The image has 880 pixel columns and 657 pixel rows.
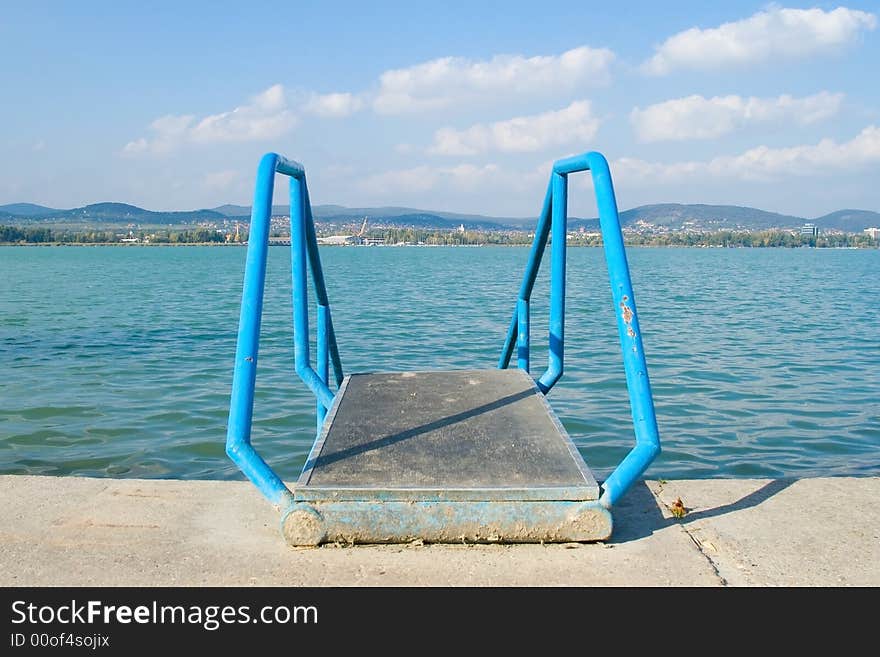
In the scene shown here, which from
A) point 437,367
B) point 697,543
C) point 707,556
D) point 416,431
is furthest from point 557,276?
point 437,367

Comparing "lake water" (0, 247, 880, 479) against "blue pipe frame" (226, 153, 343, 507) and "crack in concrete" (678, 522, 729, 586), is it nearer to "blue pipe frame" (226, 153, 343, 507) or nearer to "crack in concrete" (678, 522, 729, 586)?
"blue pipe frame" (226, 153, 343, 507)

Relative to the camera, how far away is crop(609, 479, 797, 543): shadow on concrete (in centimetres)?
411

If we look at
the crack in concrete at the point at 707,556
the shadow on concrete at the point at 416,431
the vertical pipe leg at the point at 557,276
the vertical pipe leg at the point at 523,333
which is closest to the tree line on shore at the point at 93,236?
the vertical pipe leg at the point at 523,333

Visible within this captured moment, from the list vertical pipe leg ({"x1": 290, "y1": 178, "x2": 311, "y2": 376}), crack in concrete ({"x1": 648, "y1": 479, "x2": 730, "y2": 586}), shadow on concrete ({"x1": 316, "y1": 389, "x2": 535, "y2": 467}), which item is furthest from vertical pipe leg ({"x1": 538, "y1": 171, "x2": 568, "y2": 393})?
vertical pipe leg ({"x1": 290, "y1": 178, "x2": 311, "y2": 376})

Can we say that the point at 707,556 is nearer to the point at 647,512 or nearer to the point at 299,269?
the point at 647,512

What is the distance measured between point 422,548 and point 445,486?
29 centimetres

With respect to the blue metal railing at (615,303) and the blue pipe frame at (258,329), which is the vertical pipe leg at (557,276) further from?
the blue pipe frame at (258,329)

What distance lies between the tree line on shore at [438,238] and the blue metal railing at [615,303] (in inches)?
6025

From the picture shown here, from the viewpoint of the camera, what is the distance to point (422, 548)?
3.83 metres

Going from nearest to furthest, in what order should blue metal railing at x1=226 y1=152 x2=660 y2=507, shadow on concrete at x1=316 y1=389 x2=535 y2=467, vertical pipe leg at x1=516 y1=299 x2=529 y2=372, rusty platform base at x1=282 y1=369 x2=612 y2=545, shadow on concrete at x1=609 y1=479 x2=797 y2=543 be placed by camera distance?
1. rusty platform base at x1=282 y1=369 x2=612 y2=545
2. blue metal railing at x1=226 y1=152 x2=660 y2=507
3. shadow on concrete at x1=609 y1=479 x2=797 y2=543
4. shadow on concrete at x1=316 y1=389 x2=535 y2=467
5. vertical pipe leg at x1=516 y1=299 x2=529 y2=372

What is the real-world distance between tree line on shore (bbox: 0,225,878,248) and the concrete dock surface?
155m
